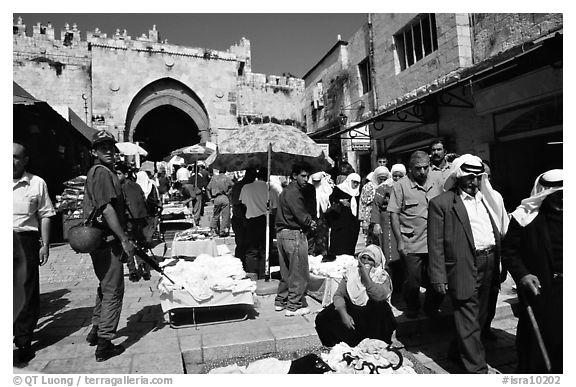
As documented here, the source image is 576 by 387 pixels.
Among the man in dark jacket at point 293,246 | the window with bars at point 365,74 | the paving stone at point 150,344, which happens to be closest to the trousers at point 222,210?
the man in dark jacket at point 293,246

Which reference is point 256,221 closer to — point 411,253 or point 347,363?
point 411,253

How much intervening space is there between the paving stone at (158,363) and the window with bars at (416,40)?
1011 centimetres

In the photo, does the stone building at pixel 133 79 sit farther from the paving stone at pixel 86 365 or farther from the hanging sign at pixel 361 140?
the paving stone at pixel 86 365

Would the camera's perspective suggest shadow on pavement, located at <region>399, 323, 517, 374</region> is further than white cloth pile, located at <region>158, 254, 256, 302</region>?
No

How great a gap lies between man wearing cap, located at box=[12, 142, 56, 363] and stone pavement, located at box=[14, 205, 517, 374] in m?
0.26

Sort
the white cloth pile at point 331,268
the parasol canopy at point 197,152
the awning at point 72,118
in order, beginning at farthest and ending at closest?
the parasol canopy at point 197,152
the awning at point 72,118
the white cloth pile at point 331,268

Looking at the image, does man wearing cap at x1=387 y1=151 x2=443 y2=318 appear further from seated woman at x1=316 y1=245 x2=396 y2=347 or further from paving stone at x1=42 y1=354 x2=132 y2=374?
paving stone at x1=42 y1=354 x2=132 y2=374

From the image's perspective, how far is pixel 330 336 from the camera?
3416 mm

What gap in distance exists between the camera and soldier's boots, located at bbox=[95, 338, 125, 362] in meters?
3.25

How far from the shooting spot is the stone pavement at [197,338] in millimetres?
3258

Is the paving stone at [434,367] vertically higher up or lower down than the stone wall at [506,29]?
Answer: lower down

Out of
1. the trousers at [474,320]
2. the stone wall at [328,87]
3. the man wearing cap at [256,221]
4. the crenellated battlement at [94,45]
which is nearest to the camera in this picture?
the trousers at [474,320]

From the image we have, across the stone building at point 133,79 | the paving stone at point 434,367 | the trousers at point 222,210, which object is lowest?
the paving stone at point 434,367

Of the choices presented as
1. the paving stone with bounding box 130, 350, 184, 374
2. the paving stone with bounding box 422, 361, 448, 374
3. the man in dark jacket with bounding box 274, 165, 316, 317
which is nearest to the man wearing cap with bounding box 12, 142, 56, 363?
the paving stone with bounding box 130, 350, 184, 374
